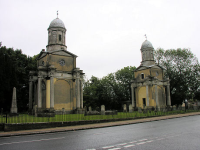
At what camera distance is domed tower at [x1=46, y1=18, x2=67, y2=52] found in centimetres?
3397

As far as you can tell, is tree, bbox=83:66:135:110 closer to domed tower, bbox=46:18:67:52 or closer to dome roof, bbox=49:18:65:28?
domed tower, bbox=46:18:67:52

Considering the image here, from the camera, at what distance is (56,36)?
3447 centimetres

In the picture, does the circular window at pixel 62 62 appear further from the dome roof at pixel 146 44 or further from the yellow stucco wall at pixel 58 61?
the dome roof at pixel 146 44

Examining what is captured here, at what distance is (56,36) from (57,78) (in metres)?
8.82

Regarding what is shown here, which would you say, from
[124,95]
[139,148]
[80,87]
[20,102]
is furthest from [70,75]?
[139,148]

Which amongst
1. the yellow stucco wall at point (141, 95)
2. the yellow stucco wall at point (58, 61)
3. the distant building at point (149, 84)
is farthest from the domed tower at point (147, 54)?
the yellow stucco wall at point (58, 61)

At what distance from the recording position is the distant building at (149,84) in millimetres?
40438

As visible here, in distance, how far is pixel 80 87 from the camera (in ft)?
107

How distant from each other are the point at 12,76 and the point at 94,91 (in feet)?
65.3

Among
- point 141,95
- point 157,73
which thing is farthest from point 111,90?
point 157,73

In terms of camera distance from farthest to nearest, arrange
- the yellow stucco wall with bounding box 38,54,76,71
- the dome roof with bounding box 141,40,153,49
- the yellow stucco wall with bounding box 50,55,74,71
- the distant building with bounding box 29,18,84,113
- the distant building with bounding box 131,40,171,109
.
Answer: the dome roof with bounding box 141,40,153,49
the distant building with bounding box 131,40,171,109
the yellow stucco wall with bounding box 50,55,74,71
the yellow stucco wall with bounding box 38,54,76,71
the distant building with bounding box 29,18,84,113

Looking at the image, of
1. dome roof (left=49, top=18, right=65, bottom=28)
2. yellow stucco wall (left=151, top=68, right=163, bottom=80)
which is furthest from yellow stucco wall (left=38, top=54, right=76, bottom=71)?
yellow stucco wall (left=151, top=68, right=163, bottom=80)

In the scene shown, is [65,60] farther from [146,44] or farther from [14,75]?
[146,44]

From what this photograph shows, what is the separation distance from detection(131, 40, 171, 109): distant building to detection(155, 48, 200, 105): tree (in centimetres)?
319
